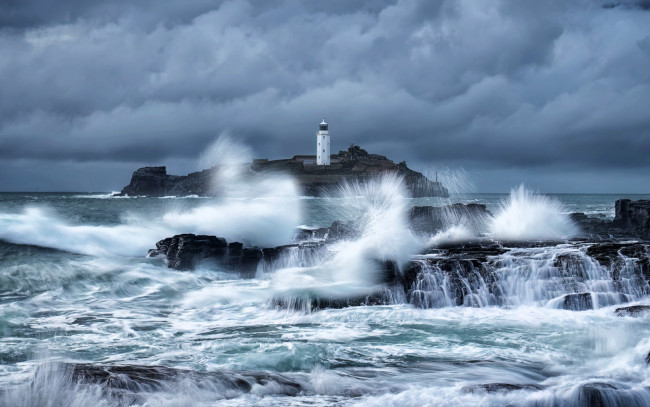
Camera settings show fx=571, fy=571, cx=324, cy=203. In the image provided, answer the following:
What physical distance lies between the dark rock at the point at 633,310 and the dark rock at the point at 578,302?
670 mm

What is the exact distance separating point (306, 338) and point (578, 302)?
518 cm

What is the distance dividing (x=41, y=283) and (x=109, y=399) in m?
9.25

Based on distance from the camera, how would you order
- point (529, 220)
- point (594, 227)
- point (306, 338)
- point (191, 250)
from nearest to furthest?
point (306, 338) < point (191, 250) < point (529, 220) < point (594, 227)

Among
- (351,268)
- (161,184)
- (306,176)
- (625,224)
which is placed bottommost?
(351,268)

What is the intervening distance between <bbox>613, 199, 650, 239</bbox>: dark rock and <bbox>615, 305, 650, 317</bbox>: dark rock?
1252 centimetres

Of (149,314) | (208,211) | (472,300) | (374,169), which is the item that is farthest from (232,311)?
(374,169)

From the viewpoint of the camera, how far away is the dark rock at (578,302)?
33.6ft

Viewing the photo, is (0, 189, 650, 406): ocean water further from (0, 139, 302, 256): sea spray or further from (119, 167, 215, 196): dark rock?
(119, 167, 215, 196): dark rock

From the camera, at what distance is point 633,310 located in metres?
9.39

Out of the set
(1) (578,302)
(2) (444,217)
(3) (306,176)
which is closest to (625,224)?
(2) (444,217)

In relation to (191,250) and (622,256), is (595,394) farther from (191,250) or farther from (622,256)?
(191,250)

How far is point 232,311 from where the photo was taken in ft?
36.0

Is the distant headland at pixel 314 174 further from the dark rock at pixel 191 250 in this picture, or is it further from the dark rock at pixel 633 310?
the dark rock at pixel 633 310

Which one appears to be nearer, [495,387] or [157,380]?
[495,387]
